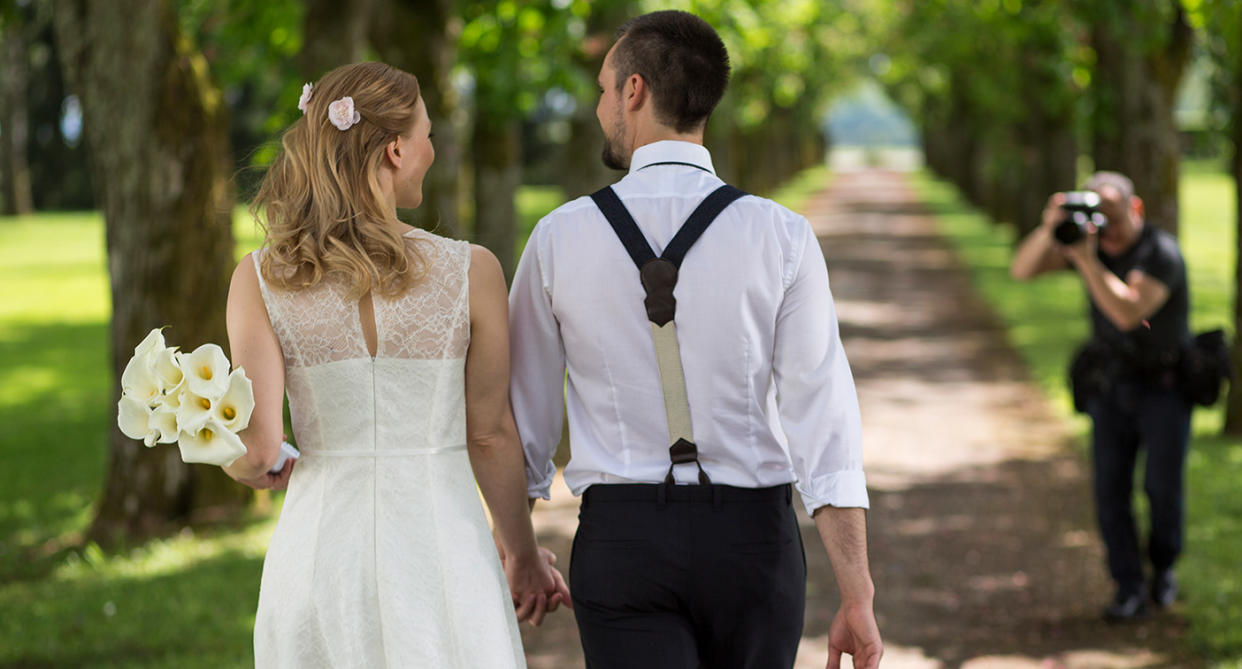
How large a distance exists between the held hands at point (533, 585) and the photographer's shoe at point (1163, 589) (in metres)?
4.30

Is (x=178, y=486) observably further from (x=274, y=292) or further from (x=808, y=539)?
(x=274, y=292)

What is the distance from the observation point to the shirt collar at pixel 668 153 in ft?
9.79

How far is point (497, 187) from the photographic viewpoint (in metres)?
13.9

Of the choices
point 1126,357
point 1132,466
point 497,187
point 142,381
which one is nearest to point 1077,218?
point 1126,357

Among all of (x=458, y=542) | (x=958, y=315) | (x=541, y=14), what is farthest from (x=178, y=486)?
(x=958, y=315)

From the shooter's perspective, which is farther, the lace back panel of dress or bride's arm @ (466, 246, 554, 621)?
bride's arm @ (466, 246, 554, 621)

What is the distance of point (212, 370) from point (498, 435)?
2.50ft

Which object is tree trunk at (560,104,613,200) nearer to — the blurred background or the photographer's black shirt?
the blurred background

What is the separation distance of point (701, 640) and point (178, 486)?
6756 mm

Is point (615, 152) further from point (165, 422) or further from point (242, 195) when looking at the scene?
point (165, 422)

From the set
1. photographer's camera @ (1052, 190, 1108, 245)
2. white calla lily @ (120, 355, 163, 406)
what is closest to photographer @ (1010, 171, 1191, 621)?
photographer's camera @ (1052, 190, 1108, 245)

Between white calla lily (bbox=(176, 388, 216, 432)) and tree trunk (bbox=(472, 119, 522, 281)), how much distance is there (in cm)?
1103

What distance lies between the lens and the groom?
2881 mm

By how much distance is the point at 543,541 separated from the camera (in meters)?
8.12
